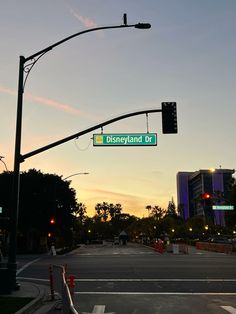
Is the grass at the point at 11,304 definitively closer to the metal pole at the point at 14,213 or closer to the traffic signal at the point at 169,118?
the metal pole at the point at 14,213

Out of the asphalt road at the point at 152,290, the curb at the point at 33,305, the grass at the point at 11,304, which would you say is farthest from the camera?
the asphalt road at the point at 152,290

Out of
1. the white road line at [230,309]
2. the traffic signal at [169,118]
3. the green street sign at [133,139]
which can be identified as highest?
the traffic signal at [169,118]

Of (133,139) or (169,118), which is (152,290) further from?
(169,118)

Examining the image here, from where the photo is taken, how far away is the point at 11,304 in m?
12.6

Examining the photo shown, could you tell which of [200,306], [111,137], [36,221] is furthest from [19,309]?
[36,221]

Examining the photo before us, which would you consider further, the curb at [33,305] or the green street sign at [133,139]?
the green street sign at [133,139]

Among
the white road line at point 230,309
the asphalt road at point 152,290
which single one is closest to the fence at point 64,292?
the asphalt road at point 152,290

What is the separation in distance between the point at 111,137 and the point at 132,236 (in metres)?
164

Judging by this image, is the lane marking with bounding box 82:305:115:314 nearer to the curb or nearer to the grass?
the curb

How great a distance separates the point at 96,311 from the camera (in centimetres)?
1227

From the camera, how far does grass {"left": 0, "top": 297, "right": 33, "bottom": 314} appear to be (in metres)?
11.6

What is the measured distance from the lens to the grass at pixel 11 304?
1157 cm

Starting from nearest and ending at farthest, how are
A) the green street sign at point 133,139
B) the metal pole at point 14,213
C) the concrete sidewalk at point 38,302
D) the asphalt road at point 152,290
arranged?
the concrete sidewalk at point 38,302, the asphalt road at point 152,290, the metal pole at point 14,213, the green street sign at point 133,139

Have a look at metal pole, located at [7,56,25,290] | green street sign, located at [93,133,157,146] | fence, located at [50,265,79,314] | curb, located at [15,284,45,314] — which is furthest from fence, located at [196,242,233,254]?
curb, located at [15,284,45,314]
